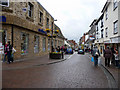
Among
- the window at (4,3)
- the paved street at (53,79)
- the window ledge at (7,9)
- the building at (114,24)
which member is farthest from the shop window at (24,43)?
the building at (114,24)

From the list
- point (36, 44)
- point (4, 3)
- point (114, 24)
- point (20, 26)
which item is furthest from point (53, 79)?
point (114, 24)

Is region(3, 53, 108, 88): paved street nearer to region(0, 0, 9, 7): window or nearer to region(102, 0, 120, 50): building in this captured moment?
region(102, 0, 120, 50): building

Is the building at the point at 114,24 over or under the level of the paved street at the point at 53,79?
over

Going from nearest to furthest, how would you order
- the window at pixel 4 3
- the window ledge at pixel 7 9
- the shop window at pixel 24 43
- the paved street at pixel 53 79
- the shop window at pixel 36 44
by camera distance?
the paved street at pixel 53 79, the window ledge at pixel 7 9, the window at pixel 4 3, the shop window at pixel 24 43, the shop window at pixel 36 44

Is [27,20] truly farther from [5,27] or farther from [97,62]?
[97,62]

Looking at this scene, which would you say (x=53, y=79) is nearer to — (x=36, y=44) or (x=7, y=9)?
(x=7, y=9)

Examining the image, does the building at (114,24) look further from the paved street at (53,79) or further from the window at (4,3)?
the window at (4,3)

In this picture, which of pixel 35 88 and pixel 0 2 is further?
pixel 0 2

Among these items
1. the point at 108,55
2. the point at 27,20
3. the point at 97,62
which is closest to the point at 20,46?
the point at 27,20

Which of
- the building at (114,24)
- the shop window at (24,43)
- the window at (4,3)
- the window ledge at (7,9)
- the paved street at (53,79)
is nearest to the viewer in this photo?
the paved street at (53,79)

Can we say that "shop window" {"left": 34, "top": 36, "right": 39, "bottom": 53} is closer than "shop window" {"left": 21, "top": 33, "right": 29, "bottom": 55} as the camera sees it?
No

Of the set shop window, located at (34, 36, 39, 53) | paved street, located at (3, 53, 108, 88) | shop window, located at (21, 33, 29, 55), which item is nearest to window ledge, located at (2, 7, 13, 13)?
shop window, located at (21, 33, 29, 55)

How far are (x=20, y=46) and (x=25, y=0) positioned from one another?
5608mm

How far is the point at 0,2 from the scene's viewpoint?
9539mm
